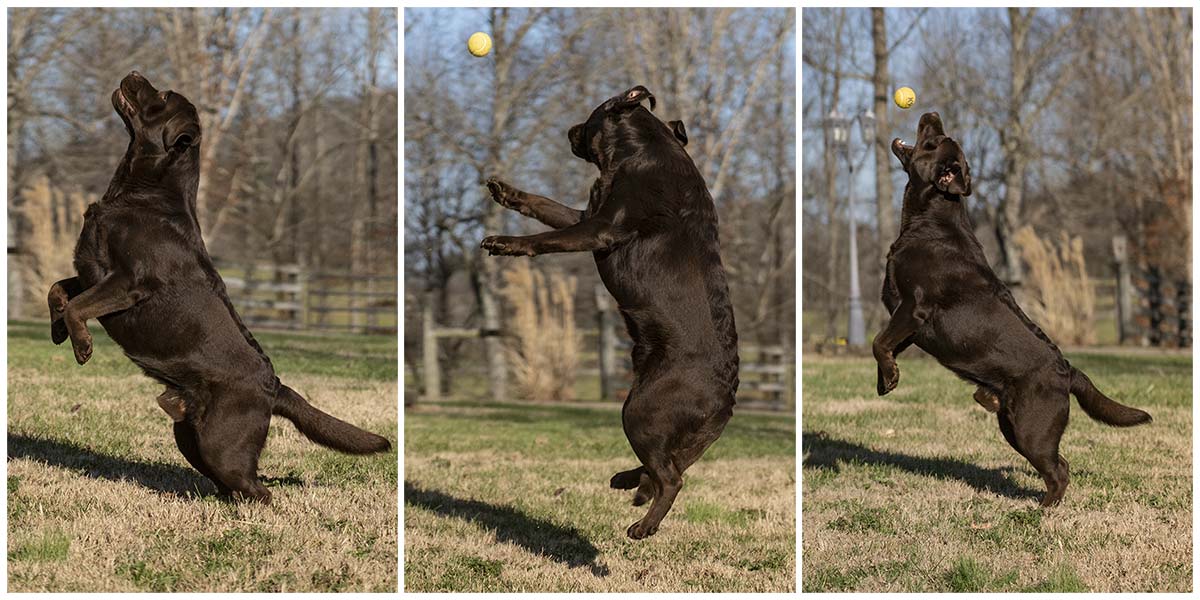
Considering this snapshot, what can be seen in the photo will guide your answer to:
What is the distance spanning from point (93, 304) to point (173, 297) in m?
0.24

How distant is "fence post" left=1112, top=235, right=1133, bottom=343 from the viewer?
10938 mm

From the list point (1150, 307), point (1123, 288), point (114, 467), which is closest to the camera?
point (114, 467)

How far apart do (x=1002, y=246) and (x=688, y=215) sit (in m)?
8.31

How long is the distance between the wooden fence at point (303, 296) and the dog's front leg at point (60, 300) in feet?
21.3

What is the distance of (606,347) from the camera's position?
10.4 m

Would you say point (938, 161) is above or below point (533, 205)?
above

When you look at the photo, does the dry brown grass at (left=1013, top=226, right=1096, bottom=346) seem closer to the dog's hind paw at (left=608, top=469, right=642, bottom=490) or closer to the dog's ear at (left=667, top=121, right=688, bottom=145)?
the dog's ear at (left=667, top=121, right=688, bottom=145)

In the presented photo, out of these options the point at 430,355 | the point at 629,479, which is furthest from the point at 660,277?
Answer: the point at 430,355

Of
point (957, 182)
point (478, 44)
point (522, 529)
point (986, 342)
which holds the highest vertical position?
point (478, 44)

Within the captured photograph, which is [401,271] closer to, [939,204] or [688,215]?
[688,215]

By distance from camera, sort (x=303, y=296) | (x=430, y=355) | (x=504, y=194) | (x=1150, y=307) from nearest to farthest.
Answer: (x=504, y=194) → (x=430, y=355) → (x=1150, y=307) → (x=303, y=296)

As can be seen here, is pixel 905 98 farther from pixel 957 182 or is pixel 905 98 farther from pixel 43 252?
pixel 43 252

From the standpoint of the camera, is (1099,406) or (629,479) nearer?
(629,479)

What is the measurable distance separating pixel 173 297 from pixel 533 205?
1212 mm
